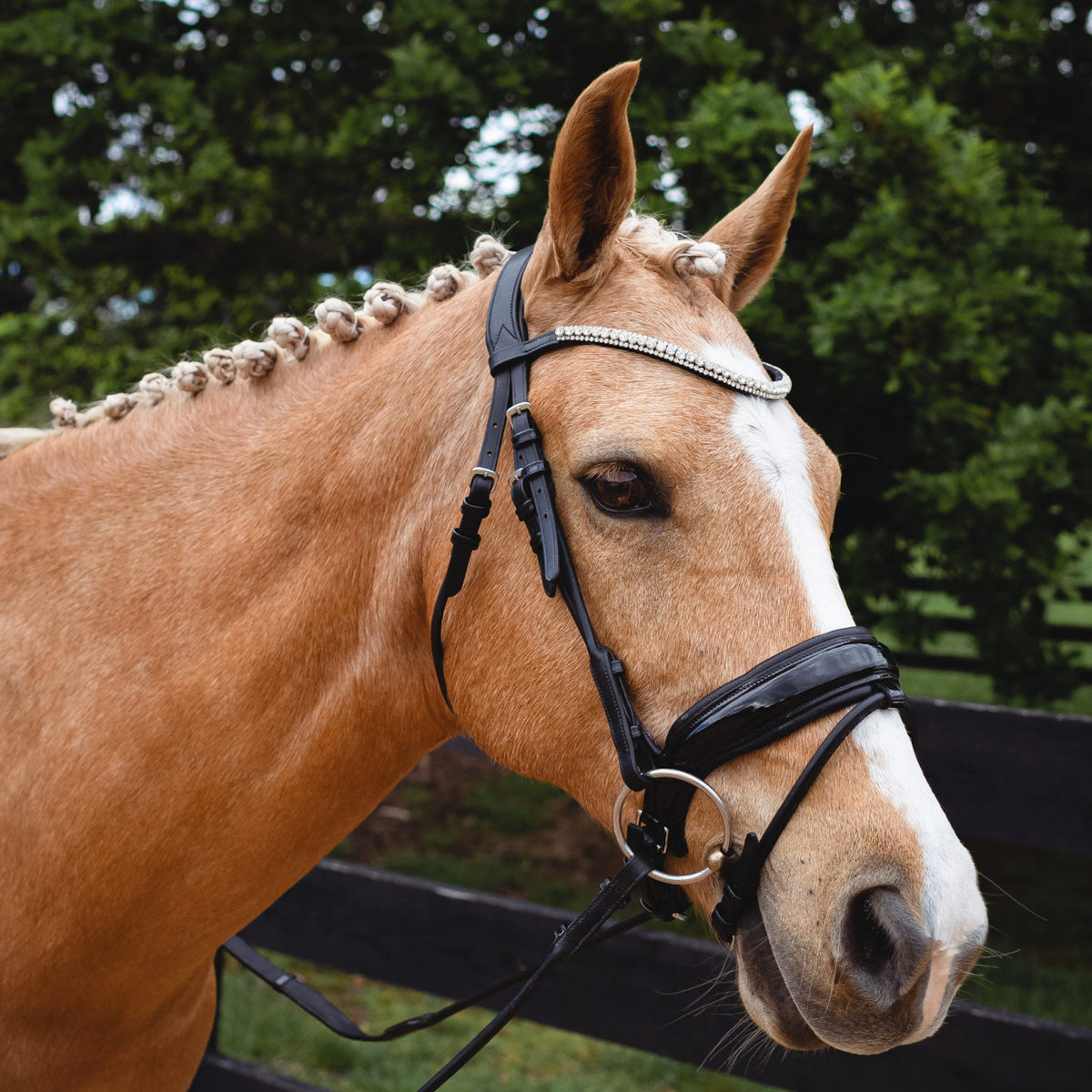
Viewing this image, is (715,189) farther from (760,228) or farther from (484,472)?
(484,472)

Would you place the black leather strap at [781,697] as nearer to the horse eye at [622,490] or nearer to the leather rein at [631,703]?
the leather rein at [631,703]

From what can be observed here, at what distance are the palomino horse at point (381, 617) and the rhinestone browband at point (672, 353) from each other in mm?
18

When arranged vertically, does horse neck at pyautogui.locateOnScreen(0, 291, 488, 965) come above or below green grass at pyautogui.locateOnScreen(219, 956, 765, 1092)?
above

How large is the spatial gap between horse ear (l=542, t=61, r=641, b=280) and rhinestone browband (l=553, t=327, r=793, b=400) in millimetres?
151

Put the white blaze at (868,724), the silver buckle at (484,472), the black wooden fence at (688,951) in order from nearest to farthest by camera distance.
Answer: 1. the white blaze at (868,724)
2. the silver buckle at (484,472)
3. the black wooden fence at (688,951)

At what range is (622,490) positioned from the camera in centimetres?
150

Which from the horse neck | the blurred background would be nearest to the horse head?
the horse neck

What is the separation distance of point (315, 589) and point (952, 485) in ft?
7.55

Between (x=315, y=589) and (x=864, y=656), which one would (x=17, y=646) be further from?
(x=864, y=656)

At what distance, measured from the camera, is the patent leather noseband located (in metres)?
1.35

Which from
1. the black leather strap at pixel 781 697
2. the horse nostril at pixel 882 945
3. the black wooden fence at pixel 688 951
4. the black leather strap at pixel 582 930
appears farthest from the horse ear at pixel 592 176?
the black wooden fence at pixel 688 951

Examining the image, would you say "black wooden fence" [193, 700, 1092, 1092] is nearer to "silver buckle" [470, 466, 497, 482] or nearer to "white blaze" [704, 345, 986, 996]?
"white blaze" [704, 345, 986, 996]

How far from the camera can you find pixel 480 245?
196 cm

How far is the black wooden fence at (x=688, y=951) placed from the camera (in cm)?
253
